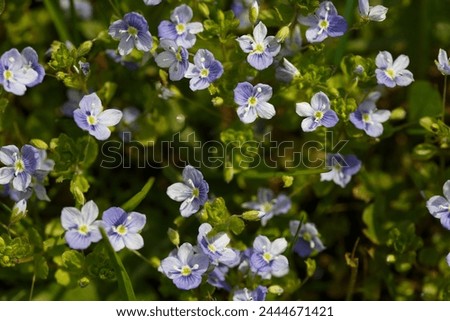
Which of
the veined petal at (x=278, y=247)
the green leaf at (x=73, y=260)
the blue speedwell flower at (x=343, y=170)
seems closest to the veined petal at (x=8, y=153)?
the green leaf at (x=73, y=260)

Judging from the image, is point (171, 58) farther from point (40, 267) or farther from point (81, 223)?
point (40, 267)

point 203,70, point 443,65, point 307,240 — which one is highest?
point 203,70

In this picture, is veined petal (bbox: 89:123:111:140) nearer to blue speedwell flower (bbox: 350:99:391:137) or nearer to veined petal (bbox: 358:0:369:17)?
blue speedwell flower (bbox: 350:99:391:137)

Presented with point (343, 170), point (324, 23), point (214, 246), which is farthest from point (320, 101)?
point (214, 246)

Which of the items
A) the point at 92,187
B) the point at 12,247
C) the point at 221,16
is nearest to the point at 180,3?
the point at 221,16

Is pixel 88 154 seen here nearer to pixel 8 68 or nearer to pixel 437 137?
pixel 8 68

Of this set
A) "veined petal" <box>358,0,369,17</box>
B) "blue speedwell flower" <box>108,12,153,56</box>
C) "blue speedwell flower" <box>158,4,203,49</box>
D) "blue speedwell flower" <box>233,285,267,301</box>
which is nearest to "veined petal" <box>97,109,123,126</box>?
"blue speedwell flower" <box>108,12,153,56</box>
